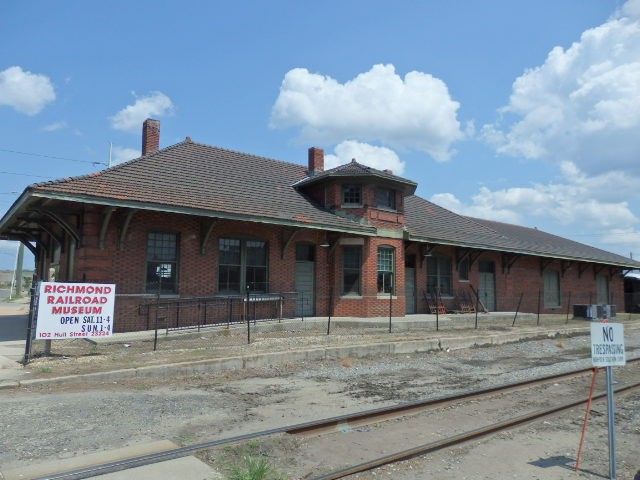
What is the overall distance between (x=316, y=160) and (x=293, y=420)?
1693 cm

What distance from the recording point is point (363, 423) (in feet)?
22.6

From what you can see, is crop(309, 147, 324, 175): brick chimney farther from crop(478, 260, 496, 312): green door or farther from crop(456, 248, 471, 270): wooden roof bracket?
crop(478, 260, 496, 312): green door

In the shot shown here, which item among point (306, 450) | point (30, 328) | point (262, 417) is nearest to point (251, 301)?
point (30, 328)

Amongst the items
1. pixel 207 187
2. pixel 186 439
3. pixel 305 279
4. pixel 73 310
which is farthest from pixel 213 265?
pixel 186 439

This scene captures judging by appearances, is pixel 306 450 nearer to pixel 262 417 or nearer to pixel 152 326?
pixel 262 417

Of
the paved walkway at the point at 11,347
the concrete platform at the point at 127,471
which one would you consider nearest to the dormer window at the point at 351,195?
the paved walkway at the point at 11,347

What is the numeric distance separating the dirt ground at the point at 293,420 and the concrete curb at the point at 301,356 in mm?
190

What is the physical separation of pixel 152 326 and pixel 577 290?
88.2 ft

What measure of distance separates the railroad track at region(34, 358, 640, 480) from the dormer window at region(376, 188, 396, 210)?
438 inches

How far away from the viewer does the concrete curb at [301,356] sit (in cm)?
878

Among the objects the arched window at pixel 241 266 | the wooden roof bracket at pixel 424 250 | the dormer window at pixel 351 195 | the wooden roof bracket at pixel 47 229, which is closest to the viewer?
the arched window at pixel 241 266

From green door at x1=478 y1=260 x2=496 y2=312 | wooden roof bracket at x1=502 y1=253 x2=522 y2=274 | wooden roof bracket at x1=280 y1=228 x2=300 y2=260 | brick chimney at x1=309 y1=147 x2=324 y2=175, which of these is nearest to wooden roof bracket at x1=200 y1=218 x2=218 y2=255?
wooden roof bracket at x1=280 y1=228 x2=300 y2=260

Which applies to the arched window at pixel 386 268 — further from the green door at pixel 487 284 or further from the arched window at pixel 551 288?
the arched window at pixel 551 288

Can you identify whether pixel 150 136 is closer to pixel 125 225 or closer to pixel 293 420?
pixel 125 225
